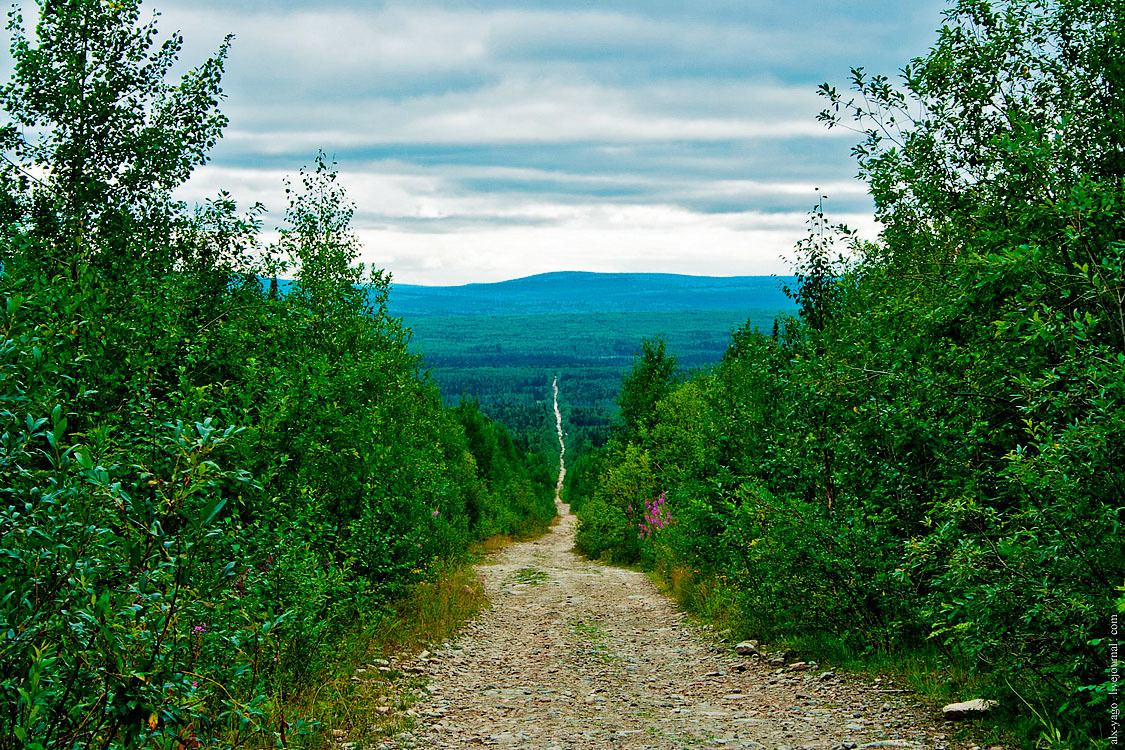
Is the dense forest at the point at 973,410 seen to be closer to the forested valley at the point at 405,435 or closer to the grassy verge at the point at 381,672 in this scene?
the forested valley at the point at 405,435

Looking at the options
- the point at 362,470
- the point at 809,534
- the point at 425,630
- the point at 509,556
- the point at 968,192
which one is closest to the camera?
the point at 968,192

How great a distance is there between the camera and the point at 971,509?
607 cm

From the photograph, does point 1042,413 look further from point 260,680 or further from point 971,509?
point 260,680

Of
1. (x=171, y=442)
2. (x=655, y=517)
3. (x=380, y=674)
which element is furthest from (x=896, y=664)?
(x=655, y=517)

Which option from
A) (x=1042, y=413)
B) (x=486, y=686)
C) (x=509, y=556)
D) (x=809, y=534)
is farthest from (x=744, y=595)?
(x=509, y=556)

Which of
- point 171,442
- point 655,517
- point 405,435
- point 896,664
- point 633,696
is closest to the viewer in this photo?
point 171,442

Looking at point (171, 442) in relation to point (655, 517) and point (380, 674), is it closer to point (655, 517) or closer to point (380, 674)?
point (380, 674)

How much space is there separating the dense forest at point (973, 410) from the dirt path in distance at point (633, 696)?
0.88 metres

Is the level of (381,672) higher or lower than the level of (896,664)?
lower

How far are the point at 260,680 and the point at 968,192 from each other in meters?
9.10

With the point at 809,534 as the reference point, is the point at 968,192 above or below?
above

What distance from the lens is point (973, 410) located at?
25.3ft

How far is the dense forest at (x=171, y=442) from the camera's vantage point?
311 cm

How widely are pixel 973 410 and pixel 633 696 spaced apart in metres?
4.88
